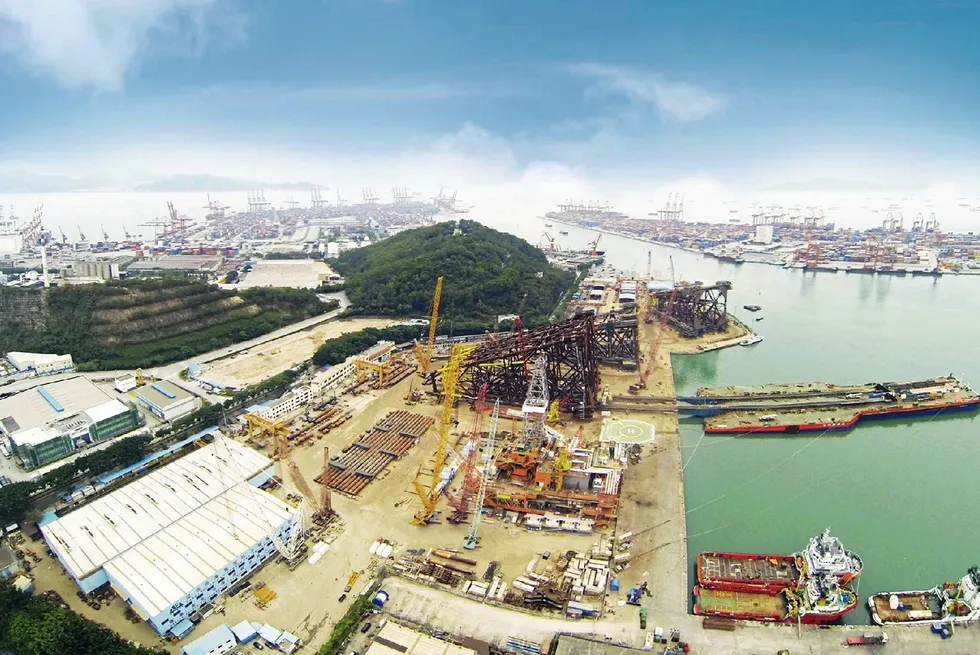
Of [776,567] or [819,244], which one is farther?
[819,244]

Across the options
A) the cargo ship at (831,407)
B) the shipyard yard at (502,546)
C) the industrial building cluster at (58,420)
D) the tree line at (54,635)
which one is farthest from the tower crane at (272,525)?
the cargo ship at (831,407)

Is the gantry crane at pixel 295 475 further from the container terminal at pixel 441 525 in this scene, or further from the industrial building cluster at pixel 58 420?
the industrial building cluster at pixel 58 420

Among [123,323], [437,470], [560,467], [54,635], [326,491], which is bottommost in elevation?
[326,491]

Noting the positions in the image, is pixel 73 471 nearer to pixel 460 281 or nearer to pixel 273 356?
pixel 273 356

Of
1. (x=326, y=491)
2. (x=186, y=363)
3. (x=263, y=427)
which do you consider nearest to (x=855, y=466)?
(x=326, y=491)

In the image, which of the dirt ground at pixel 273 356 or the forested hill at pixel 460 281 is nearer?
the dirt ground at pixel 273 356

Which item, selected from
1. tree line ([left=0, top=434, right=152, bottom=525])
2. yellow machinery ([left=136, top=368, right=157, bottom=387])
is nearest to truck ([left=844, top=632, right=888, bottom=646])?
tree line ([left=0, top=434, right=152, bottom=525])
